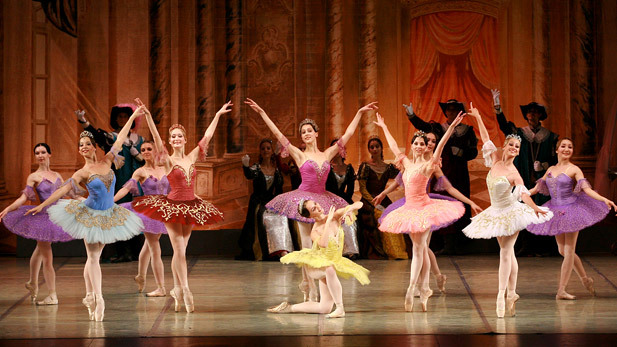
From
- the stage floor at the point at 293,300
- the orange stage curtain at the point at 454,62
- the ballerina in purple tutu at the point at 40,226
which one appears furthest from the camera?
the orange stage curtain at the point at 454,62

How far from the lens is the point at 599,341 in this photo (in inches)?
223

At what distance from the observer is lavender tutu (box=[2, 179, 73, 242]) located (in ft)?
23.8

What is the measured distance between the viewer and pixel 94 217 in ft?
21.7

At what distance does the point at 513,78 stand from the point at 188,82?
3.77 m

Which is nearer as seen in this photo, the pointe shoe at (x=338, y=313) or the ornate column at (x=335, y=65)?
the pointe shoe at (x=338, y=313)

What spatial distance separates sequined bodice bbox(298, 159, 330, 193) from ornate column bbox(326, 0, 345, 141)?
3.81 meters

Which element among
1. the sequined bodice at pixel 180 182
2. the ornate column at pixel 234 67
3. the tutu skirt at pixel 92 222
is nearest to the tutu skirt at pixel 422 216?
the sequined bodice at pixel 180 182

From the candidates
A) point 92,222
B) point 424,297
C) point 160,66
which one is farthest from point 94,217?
point 160,66

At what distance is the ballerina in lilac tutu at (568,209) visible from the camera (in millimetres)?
7156

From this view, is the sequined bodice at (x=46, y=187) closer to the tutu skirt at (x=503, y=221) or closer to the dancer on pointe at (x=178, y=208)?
the dancer on pointe at (x=178, y=208)

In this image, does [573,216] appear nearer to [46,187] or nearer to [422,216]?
[422,216]

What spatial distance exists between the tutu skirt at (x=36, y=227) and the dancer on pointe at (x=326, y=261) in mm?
1767

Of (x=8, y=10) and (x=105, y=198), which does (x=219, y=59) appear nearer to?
(x=8, y=10)

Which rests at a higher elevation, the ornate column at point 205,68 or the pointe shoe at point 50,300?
the ornate column at point 205,68
